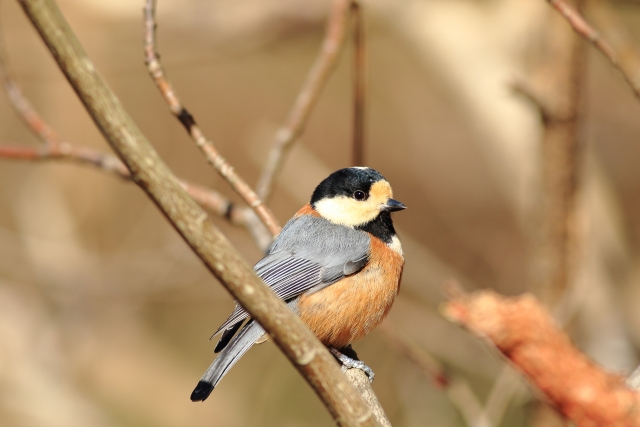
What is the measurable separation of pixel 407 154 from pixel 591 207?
3.29 m

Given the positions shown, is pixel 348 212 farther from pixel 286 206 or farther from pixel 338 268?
pixel 286 206

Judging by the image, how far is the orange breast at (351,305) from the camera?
110 inches

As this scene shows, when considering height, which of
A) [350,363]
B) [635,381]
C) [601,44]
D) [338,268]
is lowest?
[350,363]

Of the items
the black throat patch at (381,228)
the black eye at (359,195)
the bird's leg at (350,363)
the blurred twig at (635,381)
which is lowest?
the bird's leg at (350,363)

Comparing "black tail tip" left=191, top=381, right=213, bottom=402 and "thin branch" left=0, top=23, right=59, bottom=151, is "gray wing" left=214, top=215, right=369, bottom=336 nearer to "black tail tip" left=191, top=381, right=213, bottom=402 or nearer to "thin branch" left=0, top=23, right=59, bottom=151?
"black tail tip" left=191, top=381, right=213, bottom=402

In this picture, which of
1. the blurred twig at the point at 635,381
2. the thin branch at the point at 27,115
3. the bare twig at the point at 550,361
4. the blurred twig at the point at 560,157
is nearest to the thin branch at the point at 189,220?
the bare twig at the point at 550,361

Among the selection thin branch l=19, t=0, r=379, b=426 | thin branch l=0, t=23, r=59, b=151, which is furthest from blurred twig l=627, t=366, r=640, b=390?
thin branch l=0, t=23, r=59, b=151

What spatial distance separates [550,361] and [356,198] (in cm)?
194

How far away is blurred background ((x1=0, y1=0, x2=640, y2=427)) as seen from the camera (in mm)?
4176

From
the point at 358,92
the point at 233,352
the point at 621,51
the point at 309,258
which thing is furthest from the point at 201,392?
the point at 621,51

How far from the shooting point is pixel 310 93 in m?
2.99

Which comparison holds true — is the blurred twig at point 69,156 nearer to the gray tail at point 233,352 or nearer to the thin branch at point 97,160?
the thin branch at point 97,160

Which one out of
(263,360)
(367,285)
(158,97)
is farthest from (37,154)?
(158,97)

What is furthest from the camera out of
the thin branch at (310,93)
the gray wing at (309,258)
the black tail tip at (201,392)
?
the thin branch at (310,93)
